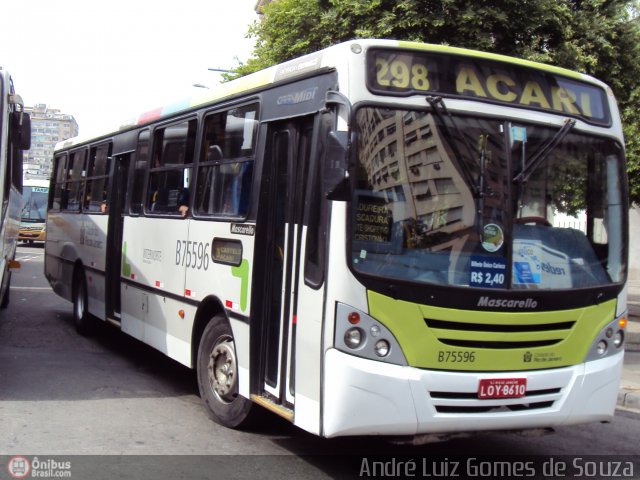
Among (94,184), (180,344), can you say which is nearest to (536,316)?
(180,344)

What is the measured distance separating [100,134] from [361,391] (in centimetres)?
750

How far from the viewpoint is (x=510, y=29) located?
1190 cm

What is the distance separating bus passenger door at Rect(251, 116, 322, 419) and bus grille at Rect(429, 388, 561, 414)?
Result: 1.10 metres

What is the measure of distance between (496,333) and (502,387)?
350 mm

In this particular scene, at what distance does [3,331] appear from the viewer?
11047 mm

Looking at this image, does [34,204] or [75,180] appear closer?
[75,180]

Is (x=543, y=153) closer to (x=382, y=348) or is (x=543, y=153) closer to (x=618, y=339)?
(x=618, y=339)

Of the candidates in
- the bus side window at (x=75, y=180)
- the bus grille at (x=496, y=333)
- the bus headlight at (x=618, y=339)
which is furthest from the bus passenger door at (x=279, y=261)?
the bus side window at (x=75, y=180)

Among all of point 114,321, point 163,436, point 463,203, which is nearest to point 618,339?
point 463,203

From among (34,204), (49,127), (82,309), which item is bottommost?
(82,309)

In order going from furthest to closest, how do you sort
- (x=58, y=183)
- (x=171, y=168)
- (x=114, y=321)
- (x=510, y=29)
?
(x=58, y=183)
(x=510, y=29)
(x=114, y=321)
(x=171, y=168)

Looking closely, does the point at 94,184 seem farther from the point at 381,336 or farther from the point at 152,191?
the point at 381,336

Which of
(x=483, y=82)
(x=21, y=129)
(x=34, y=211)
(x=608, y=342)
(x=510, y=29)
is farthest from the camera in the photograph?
Result: (x=34, y=211)

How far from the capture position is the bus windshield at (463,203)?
487 cm
